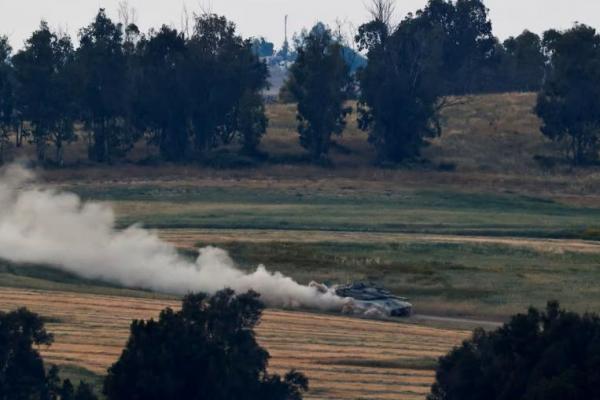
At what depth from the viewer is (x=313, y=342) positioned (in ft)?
180

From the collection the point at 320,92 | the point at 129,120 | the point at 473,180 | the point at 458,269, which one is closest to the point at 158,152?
the point at 129,120

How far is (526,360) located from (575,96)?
104975mm

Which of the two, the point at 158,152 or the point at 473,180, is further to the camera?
the point at 158,152

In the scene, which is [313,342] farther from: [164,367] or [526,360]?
[164,367]

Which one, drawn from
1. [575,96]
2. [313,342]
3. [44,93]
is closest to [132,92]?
[44,93]

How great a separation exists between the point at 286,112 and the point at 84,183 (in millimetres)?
45467

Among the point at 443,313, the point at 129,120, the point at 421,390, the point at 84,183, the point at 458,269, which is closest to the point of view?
the point at 421,390

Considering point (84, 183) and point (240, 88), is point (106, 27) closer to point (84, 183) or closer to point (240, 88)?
point (240, 88)

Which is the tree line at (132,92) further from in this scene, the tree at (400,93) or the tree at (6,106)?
the tree at (400,93)

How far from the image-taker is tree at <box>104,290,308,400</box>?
3609 centimetres

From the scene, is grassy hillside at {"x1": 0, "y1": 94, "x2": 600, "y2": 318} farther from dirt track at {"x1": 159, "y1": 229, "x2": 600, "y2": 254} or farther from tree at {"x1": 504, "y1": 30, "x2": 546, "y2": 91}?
tree at {"x1": 504, "y1": 30, "x2": 546, "y2": 91}

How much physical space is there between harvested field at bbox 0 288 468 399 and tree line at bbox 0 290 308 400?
583 centimetres

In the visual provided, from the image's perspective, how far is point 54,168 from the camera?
127 metres

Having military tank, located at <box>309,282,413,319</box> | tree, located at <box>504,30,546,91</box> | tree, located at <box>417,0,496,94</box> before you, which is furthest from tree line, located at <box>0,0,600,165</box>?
military tank, located at <box>309,282,413,319</box>
